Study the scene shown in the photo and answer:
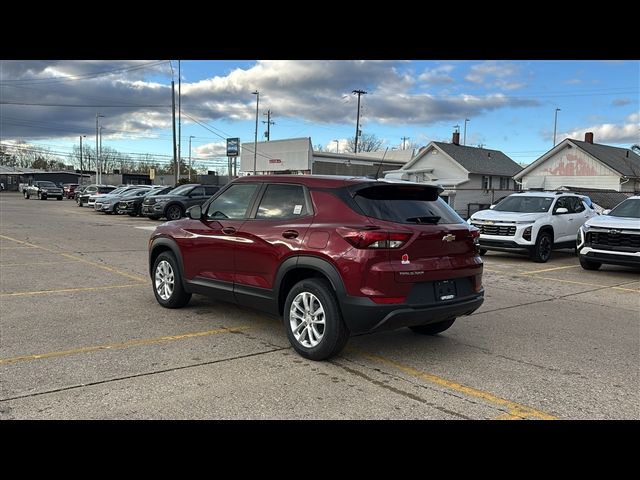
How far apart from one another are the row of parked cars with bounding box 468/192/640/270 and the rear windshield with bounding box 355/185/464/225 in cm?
782

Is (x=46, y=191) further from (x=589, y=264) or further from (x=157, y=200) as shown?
(x=589, y=264)

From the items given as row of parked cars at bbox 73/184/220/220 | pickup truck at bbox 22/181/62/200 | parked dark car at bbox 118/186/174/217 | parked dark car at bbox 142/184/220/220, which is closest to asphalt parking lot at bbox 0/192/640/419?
parked dark car at bbox 142/184/220/220

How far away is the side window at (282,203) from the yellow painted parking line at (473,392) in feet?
5.27

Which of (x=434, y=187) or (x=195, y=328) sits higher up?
(x=434, y=187)

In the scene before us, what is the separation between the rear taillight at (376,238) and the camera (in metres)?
4.85

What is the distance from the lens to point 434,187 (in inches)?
224

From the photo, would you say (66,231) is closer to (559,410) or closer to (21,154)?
(559,410)

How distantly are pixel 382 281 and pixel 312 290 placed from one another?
726mm

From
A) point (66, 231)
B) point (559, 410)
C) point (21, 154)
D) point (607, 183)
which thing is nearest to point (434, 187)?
point (559, 410)

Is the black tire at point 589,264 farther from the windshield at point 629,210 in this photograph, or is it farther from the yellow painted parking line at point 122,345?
the yellow painted parking line at point 122,345

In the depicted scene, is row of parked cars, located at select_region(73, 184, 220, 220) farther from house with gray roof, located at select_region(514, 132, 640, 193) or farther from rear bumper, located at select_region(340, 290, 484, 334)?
house with gray roof, located at select_region(514, 132, 640, 193)

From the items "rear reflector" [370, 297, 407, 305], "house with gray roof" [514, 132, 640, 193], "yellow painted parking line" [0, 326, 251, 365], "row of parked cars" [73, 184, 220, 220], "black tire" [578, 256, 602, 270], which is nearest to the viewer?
"rear reflector" [370, 297, 407, 305]

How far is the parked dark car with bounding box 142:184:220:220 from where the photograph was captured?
23844 millimetres
